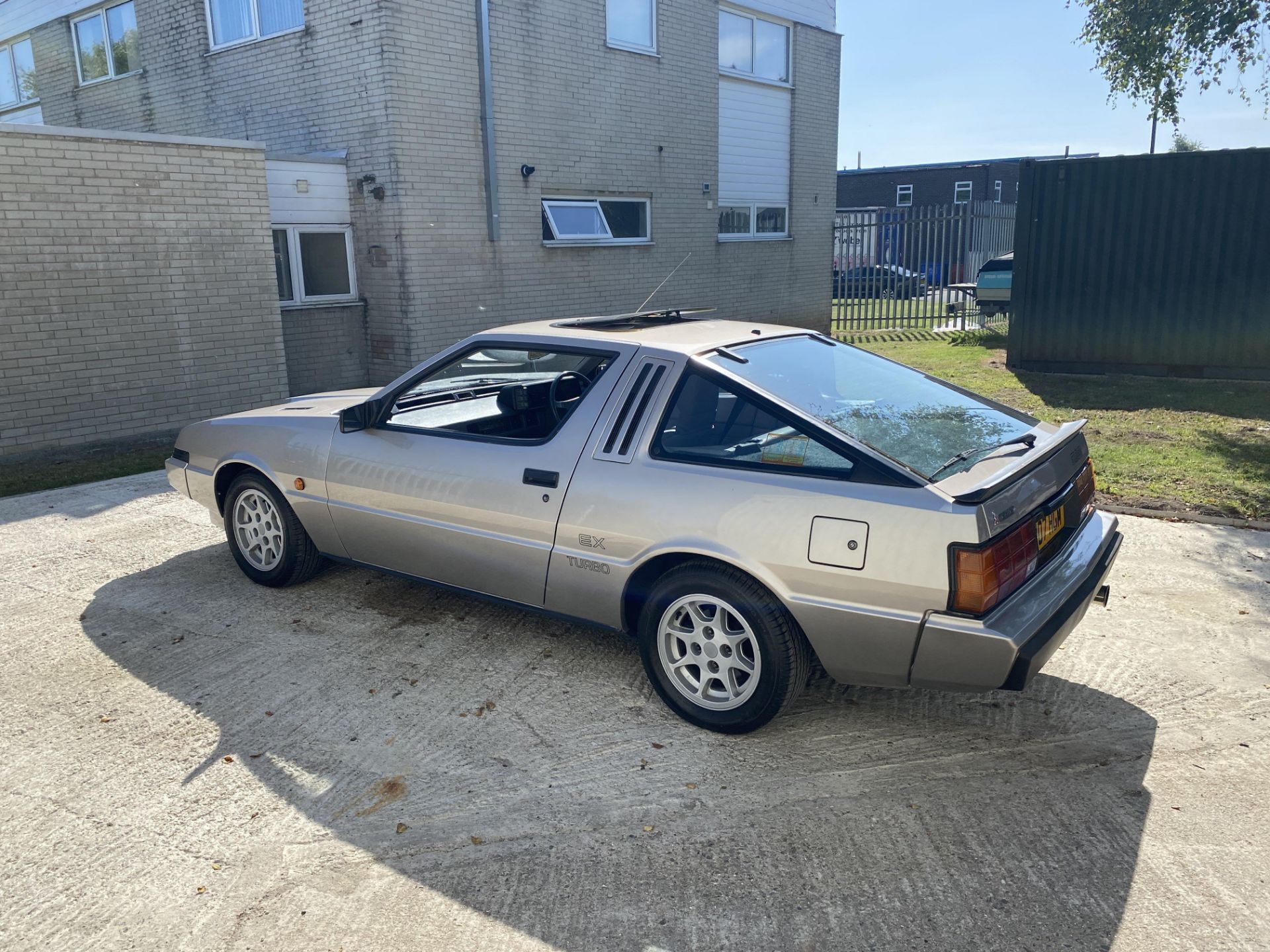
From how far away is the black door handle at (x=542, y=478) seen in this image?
407cm

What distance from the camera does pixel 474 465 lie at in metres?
4.33

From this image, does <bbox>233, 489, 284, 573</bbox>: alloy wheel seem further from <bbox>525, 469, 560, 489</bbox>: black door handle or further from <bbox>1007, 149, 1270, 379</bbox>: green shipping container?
<bbox>1007, 149, 1270, 379</bbox>: green shipping container

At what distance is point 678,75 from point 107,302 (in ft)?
29.7

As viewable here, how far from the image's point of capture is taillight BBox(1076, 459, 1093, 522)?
13.5 ft

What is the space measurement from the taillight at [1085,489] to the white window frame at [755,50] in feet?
41.9

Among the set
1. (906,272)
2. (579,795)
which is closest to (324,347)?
(579,795)

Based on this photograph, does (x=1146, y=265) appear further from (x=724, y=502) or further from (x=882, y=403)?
(x=724, y=502)

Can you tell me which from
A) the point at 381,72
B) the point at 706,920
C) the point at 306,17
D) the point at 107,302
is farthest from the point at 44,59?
the point at 706,920

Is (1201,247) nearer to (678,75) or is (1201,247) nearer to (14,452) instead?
(678,75)

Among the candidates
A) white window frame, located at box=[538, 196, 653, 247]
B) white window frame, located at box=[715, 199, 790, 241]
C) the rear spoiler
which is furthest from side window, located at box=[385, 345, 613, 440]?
white window frame, located at box=[715, 199, 790, 241]

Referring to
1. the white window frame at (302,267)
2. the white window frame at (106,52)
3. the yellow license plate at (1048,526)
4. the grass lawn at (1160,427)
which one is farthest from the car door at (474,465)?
the white window frame at (106,52)

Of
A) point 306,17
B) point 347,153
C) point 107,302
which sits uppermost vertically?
point 306,17

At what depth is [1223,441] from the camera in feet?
27.3

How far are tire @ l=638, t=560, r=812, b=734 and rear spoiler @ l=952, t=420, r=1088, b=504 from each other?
2.58 ft
